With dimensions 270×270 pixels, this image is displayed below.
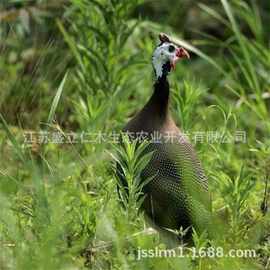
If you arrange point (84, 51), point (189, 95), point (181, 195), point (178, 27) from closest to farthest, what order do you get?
point (181, 195), point (189, 95), point (84, 51), point (178, 27)

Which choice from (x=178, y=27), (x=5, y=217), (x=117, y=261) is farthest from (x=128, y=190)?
(x=178, y=27)

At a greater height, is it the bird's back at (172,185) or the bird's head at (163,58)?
the bird's head at (163,58)

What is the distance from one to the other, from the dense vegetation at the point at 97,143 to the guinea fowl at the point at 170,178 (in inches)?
5.2

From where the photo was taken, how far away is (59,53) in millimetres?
5469

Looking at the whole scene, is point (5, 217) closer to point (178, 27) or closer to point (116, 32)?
point (116, 32)

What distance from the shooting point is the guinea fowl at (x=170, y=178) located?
3.87 metres

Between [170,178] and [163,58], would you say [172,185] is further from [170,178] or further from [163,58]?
[163,58]

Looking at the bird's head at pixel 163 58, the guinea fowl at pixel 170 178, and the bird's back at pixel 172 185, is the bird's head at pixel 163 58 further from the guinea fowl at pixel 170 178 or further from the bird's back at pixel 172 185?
the bird's back at pixel 172 185

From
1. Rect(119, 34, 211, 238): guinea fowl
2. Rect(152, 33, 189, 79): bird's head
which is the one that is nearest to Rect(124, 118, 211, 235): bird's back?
Rect(119, 34, 211, 238): guinea fowl

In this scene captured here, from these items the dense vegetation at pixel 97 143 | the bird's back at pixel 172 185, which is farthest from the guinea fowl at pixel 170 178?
the dense vegetation at pixel 97 143

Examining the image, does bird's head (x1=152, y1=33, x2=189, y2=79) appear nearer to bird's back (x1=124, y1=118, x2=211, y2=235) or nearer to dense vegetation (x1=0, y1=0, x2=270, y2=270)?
dense vegetation (x1=0, y1=0, x2=270, y2=270)

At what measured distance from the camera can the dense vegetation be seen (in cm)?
347

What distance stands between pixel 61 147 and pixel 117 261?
1542 mm

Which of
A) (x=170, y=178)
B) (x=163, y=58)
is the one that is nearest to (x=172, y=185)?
(x=170, y=178)
